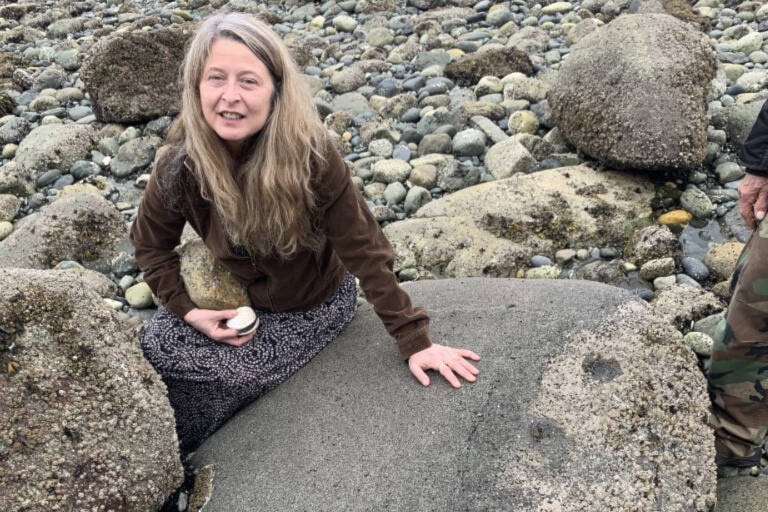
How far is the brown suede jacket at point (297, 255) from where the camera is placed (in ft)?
10.2

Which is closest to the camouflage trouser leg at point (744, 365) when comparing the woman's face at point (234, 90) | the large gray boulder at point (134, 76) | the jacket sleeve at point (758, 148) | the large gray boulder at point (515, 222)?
the jacket sleeve at point (758, 148)

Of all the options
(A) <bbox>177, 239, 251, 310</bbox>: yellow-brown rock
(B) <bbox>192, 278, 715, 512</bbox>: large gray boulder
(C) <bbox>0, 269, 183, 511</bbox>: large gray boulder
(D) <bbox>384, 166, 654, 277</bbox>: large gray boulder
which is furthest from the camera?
(D) <bbox>384, 166, 654, 277</bbox>: large gray boulder

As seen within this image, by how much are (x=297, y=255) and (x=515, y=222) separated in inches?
88.9

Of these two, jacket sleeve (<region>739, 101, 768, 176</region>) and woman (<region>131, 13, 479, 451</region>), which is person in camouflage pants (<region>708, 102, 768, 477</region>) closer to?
jacket sleeve (<region>739, 101, 768, 176</region>)

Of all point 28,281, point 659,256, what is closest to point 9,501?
point 28,281

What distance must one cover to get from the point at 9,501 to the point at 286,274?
1.47 metres

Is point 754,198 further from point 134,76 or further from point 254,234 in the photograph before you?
point 134,76

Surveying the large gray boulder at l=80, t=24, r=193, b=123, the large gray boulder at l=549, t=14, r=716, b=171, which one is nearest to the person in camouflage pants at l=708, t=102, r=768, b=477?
the large gray boulder at l=549, t=14, r=716, b=171

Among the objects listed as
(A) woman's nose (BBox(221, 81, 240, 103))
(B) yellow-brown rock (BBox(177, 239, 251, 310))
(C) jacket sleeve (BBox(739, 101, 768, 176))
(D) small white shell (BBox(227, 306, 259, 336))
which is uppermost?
(A) woman's nose (BBox(221, 81, 240, 103))

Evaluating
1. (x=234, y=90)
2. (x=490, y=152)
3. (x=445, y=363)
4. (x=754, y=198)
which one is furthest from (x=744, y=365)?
(x=490, y=152)

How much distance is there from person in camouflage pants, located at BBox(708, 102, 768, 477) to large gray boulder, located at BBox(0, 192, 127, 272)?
4308mm

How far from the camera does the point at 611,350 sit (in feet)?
9.96

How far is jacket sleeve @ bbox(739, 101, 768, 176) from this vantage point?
9.02 feet

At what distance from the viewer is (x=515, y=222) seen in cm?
504
